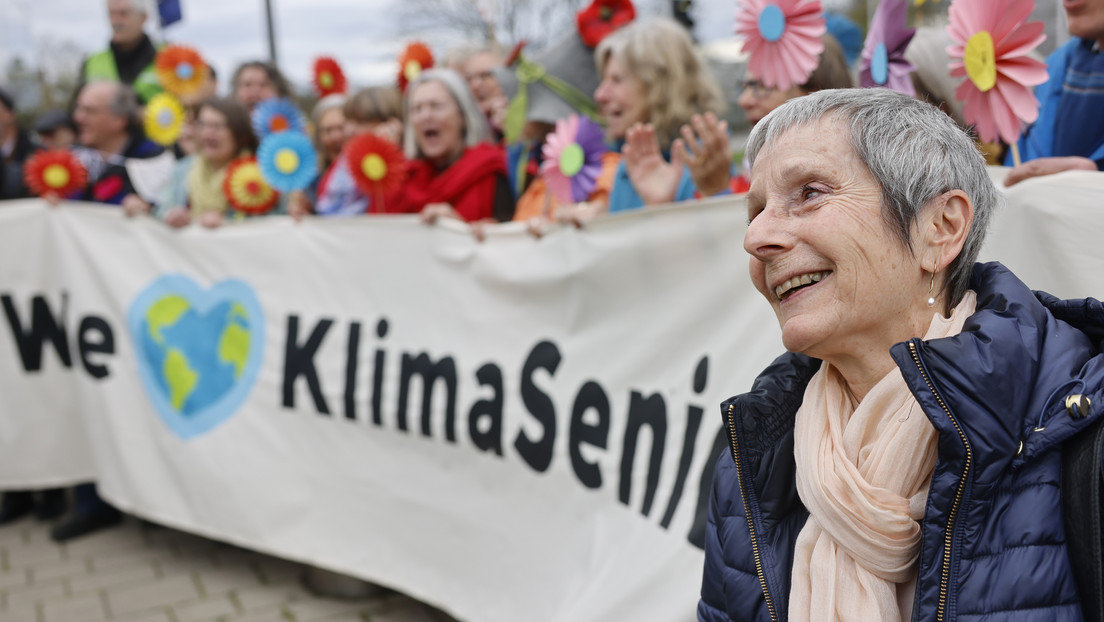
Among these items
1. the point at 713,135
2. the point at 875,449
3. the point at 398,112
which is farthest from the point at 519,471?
the point at 398,112

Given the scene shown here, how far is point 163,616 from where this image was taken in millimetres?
3561

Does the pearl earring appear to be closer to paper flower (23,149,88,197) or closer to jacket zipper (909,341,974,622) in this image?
jacket zipper (909,341,974,622)

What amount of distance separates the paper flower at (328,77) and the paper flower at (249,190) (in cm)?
149

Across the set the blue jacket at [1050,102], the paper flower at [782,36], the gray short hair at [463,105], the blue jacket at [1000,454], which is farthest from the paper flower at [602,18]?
the blue jacket at [1000,454]

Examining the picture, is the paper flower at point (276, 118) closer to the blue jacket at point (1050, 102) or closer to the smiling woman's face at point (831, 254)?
the blue jacket at point (1050, 102)

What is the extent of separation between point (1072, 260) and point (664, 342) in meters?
1.09

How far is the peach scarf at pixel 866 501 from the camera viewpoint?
125 centimetres

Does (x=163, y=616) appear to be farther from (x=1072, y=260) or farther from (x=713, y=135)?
(x=1072, y=260)

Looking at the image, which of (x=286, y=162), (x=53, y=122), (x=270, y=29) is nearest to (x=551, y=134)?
(x=286, y=162)

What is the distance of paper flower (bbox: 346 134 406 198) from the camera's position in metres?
3.93

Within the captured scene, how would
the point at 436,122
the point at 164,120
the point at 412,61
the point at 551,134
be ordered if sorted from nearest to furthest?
1. the point at 551,134
2. the point at 436,122
3. the point at 412,61
4. the point at 164,120

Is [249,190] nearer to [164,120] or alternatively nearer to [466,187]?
[466,187]

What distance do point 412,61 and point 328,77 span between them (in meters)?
1.15

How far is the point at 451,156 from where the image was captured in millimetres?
4102
